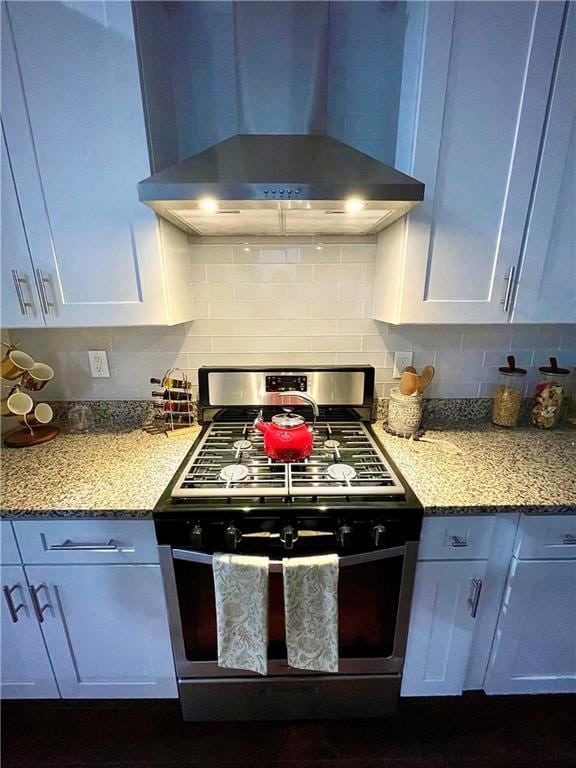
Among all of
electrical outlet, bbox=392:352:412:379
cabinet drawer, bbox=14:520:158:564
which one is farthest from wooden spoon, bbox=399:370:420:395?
cabinet drawer, bbox=14:520:158:564

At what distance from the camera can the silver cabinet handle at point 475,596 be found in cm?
106

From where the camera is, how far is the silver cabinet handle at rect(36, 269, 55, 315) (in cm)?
113

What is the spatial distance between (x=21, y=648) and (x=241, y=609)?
0.87 meters

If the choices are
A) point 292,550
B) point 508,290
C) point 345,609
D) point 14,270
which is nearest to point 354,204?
point 508,290

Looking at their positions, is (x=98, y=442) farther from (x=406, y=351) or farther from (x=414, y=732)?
(x=414, y=732)

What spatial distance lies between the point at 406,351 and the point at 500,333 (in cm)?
44

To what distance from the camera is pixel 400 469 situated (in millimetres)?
1154

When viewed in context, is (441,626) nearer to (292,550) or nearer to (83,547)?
(292,550)

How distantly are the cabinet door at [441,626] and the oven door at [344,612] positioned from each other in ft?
0.17

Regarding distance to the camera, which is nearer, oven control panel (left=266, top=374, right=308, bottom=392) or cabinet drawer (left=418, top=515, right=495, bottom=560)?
cabinet drawer (left=418, top=515, right=495, bottom=560)

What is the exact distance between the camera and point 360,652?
1.11m

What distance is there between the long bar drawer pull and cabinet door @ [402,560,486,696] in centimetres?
99

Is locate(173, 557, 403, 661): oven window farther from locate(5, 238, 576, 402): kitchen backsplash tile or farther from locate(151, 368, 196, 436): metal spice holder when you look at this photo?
locate(5, 238, 576, 402): kitchen backsplash tile

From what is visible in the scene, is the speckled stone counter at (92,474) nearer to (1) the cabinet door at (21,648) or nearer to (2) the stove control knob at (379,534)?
(1) the cabinet door at (21,648)
